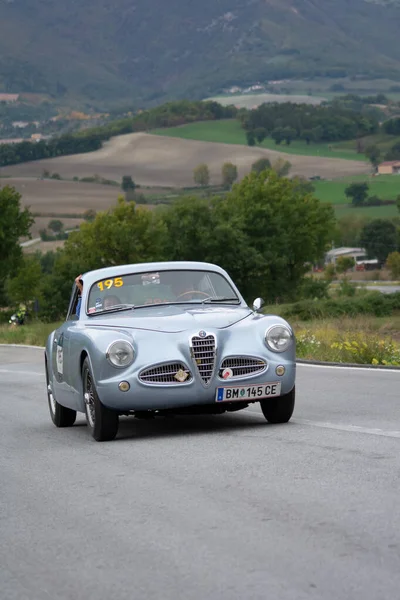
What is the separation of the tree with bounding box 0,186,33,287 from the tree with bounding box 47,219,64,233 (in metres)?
99.9

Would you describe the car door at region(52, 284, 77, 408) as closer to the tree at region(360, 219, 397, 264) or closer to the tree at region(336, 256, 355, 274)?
the tree at region(360, 219, 397, 264)

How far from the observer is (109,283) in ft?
40.5

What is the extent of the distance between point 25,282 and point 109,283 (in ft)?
256

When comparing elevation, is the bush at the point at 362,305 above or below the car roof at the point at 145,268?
below

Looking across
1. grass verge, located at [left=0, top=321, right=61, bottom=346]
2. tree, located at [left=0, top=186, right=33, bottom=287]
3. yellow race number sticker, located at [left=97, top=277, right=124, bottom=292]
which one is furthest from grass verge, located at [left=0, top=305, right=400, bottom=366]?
tree, located at [left=0, top=186, right=33, bottom=287]

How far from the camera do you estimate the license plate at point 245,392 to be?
1049 cm

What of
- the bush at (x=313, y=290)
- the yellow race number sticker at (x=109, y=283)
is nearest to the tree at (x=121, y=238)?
the bush at (x=313, y=290)

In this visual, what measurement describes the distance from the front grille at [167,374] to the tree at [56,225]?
178425mm

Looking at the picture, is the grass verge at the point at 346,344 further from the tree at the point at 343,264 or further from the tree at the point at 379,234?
the tree at the point at 343,264

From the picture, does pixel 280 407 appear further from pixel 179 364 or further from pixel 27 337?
pixel 27 337

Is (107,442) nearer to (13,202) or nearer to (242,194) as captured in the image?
(13,202)

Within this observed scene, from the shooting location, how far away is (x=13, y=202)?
8806 cm

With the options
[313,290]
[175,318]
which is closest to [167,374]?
[175,318]

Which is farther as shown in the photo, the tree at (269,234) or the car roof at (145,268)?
the tree at (269,234)
